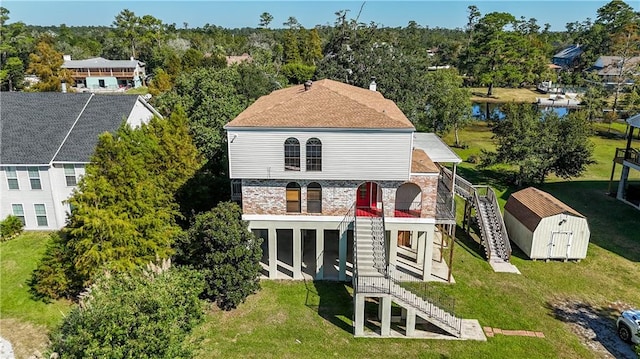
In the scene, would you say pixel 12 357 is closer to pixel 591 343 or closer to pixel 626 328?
pixel 591 343

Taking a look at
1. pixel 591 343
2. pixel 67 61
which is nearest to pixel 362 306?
pixel 591 343

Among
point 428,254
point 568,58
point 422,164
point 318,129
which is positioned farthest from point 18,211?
point 568,58

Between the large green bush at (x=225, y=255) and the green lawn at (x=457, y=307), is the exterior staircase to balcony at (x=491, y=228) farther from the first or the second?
the large green bush at (x=225, y=255)

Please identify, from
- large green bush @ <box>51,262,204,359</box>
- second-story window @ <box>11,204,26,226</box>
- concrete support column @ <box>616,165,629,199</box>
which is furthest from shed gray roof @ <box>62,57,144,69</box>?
concrete support column @ <box>616,165,629,199</box>

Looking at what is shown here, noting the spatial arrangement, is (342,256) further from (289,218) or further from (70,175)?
(70,175)

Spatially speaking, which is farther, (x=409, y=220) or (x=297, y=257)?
(x=297, y=257)
